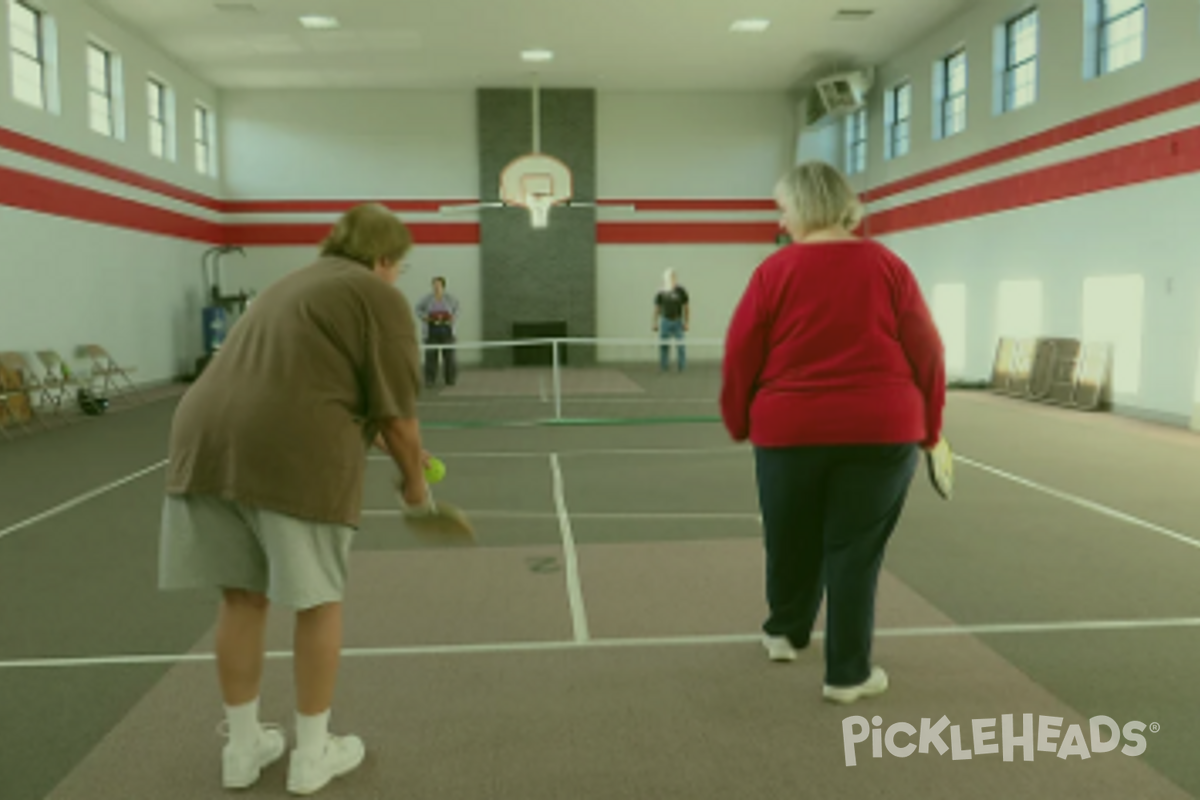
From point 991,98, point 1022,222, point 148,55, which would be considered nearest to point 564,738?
point 1022,222

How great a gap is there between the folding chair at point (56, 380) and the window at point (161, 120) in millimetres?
5949

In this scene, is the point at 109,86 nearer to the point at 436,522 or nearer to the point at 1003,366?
the point at 1003,366

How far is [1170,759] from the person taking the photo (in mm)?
2949

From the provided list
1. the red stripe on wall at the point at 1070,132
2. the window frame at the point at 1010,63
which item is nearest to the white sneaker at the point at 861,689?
the red stripe on wall at the point at 1070,132

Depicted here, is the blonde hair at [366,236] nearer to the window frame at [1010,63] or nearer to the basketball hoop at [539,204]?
the window frame at [1010,63]

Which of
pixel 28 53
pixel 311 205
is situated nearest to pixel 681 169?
pixel 311 205

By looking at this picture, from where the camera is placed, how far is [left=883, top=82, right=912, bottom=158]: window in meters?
19.2

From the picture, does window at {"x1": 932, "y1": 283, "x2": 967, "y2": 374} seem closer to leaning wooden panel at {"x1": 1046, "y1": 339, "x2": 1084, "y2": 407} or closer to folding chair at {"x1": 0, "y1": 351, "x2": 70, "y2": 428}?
leaning wooden panel at {"x1": 1046, "y1": 339, "x2": 1084, "y2": 407}

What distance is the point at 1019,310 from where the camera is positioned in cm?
1484

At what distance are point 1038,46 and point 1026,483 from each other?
865 centimetres

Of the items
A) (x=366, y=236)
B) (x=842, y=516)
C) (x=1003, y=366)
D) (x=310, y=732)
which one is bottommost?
(x=310, y=732)

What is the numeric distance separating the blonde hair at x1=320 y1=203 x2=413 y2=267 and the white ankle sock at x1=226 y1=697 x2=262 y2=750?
1231 mm

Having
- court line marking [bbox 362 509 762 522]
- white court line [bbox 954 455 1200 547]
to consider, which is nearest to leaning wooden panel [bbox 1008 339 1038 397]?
white court line [bbox 954 455 1200 547]

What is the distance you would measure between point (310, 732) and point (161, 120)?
18.6m
